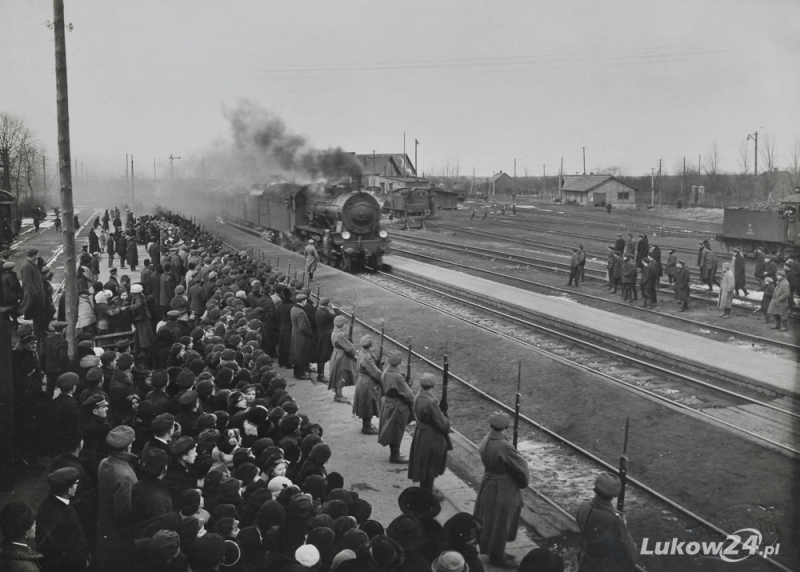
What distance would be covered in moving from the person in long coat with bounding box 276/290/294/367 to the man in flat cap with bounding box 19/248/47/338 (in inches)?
168

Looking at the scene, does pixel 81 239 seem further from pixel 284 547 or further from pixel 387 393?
pixel 284 547

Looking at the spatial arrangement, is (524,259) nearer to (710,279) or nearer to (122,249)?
(710,279)

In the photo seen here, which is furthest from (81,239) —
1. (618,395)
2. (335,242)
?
(618,395)

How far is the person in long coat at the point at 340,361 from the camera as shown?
10273 mm

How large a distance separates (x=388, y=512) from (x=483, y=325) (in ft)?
34.7

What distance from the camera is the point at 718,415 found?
10.9 metres

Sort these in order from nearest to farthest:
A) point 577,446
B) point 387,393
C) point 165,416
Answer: point 165,416 → point 387,393 → point 577,446

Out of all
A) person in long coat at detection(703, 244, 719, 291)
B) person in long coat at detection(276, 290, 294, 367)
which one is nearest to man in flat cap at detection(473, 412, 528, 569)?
person in long coat at detection(276, 290, 294, 367)

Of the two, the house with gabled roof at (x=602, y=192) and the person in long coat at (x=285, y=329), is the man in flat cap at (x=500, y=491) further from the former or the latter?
the house with gabled roof at (x=602, y=192)

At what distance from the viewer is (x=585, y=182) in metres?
73.6

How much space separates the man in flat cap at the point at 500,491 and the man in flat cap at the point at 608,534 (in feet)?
3.27

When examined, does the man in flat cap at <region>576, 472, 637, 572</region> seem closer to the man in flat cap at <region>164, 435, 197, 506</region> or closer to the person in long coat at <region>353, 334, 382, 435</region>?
the man in flat cap at <region>164, 435, 197, 506</region>

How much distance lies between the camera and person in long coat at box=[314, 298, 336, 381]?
11.6m

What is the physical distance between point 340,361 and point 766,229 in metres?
26.7
